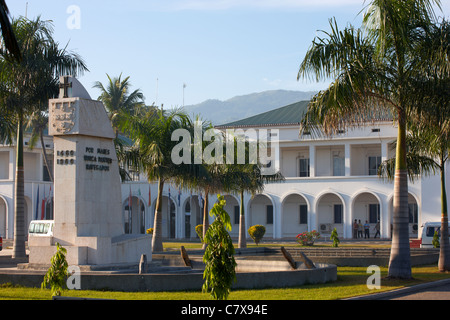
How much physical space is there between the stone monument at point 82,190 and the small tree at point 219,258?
7.73 metres

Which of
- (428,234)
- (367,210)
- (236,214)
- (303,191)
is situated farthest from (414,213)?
(428,234)

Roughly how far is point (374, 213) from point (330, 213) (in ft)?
10.9

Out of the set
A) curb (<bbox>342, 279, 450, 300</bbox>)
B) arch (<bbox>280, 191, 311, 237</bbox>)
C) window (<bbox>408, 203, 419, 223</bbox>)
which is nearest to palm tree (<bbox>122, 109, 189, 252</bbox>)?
curb (<bbox>342, 279, 450, 300</bbox>)

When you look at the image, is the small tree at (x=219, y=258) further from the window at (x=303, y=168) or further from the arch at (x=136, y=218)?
the arch at (x=136, y=218)

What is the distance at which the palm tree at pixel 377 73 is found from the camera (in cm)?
1723

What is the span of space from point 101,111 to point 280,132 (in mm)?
32213

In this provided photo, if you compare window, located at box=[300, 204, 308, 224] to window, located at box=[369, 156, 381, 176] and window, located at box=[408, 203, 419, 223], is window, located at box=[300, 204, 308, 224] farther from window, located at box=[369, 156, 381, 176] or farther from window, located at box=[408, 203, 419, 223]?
window, located at box=[408, 203, 419, 223]

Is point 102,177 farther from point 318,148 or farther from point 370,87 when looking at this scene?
point 318,148

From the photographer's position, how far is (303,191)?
50719mm

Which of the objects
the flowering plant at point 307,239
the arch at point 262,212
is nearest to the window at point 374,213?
the arch at point 262,212

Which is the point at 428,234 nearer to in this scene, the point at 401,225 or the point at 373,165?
the point at 373,165

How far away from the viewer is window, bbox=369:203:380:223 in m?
50.7

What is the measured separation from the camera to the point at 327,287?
16266 millimetres

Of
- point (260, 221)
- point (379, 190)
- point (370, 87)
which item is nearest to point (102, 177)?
point (370, 87)
